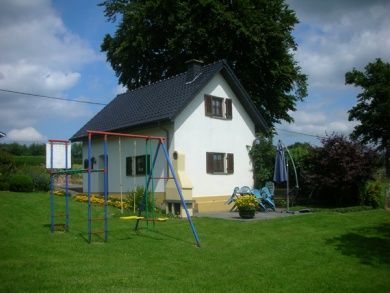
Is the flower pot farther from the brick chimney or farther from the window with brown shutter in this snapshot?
the brick chimney

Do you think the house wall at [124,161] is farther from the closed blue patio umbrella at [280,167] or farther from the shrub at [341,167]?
the shrub at [341,167]

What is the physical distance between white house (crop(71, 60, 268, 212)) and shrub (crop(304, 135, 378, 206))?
389cm

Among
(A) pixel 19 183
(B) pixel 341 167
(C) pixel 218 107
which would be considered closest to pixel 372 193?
(B) pixel 341 167

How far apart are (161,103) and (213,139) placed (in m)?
3.03

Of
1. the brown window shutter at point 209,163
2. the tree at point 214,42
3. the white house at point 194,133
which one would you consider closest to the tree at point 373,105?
the tree at point 214,42

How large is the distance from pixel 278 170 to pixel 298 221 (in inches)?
196

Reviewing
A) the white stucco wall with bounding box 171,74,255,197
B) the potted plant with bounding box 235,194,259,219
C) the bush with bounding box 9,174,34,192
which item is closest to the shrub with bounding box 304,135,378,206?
the white stucco wall with bounding box 171,74,255,197

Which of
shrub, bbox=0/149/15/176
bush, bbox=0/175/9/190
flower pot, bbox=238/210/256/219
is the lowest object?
flower pot, bbox=238/210/256/219

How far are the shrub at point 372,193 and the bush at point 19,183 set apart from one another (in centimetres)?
1605

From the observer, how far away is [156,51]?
29703 mm

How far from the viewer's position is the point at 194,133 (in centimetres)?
2008

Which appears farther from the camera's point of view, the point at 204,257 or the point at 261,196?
the point at 261,196

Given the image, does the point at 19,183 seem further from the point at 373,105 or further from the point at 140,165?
the point at 373,105

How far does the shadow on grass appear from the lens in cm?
986
